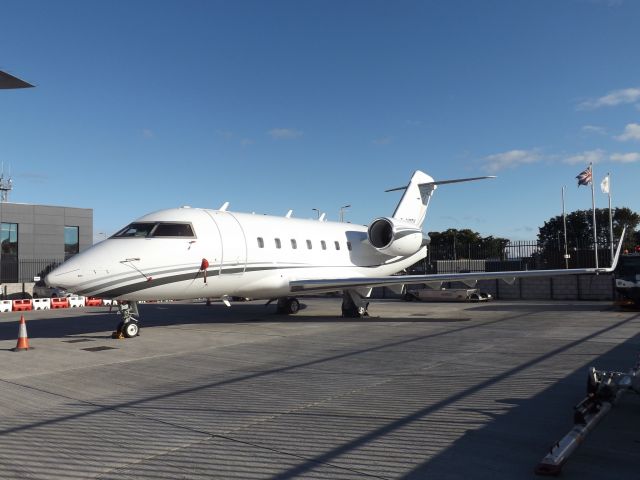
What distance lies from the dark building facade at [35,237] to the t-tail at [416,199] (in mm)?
27512

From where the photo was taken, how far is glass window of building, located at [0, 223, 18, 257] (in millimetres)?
38812

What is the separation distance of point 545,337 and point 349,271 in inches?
346

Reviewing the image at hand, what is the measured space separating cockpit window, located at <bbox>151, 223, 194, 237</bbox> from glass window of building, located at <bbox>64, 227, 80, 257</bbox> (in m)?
32.9

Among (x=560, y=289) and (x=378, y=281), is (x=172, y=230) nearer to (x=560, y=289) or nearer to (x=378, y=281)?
(x=378, y=281)

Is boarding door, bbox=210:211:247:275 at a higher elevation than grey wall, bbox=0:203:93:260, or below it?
below

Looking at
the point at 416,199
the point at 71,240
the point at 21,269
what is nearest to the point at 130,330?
the point at 416,199

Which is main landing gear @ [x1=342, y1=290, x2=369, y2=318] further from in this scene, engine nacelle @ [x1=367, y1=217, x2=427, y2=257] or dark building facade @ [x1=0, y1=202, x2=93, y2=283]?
dark building facade @ [x1=0, y1=202, x2=93, y2=283]

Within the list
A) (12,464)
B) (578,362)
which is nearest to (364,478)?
(12,464)

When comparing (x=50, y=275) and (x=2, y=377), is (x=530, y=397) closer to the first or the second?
(x=2, y=377)

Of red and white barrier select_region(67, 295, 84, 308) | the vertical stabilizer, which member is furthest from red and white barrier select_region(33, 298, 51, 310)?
the vertical stabilizer

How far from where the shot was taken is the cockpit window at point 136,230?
13095mm

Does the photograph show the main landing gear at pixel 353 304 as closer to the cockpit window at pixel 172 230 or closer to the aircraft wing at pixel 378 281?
the aircraft wing at pixel 378 281

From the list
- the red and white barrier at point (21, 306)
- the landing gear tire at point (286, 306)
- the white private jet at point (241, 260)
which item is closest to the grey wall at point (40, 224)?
the red and white barrier at point (21, 306)

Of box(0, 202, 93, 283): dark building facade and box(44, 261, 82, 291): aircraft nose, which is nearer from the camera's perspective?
box(44, 261, 82, 291): aircraft nose
